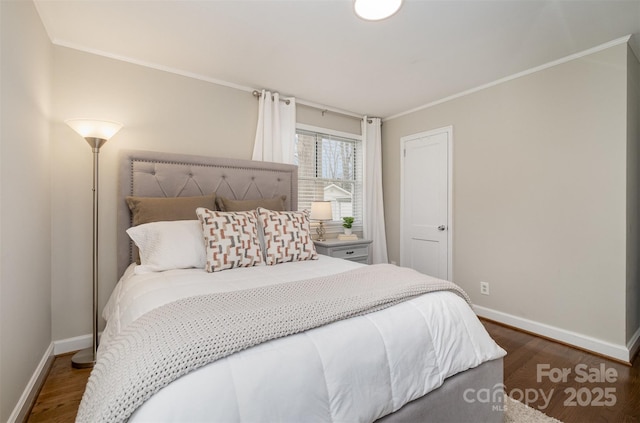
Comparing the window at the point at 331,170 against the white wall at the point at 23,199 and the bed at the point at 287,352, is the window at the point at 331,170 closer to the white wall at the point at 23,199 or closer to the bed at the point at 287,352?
the bed at the point at 287,352

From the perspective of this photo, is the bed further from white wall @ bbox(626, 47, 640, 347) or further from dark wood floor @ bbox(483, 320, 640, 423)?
white wall @ bbox(626, 47, 640, 347)

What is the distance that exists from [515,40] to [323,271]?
2.28 m

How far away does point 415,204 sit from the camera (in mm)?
3854

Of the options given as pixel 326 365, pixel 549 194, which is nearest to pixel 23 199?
pixel 326 365

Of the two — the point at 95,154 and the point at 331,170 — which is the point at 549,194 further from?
the point at 95,154

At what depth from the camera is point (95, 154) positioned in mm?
2236

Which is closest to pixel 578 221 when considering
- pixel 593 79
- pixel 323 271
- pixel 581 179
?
pixel 581 179

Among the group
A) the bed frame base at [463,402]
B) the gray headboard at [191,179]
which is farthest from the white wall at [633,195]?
the gray headboard at [191,179]

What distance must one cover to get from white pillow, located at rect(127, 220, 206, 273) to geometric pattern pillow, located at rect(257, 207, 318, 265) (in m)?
0.45

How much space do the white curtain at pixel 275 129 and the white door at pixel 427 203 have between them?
5.17 ft

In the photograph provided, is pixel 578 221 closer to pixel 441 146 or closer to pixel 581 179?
pixel 581 179

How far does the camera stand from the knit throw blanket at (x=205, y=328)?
0.76 metres

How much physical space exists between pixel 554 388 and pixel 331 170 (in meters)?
2.95

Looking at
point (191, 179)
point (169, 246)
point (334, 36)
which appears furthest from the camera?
point (191, 179)
